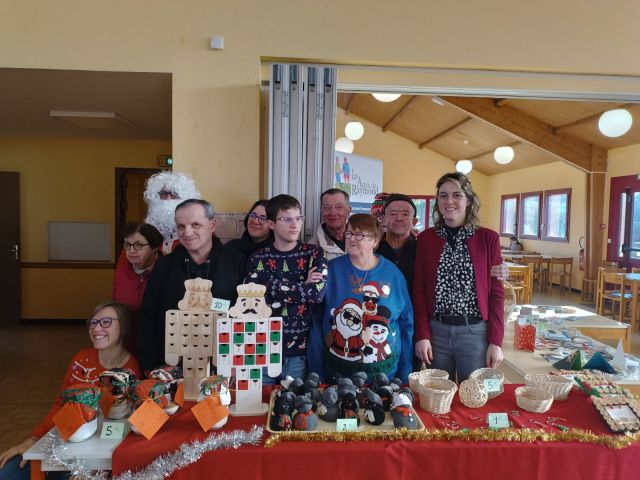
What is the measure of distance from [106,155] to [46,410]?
351 centimetres

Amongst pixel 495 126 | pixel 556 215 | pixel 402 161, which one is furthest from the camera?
pixel 402 161

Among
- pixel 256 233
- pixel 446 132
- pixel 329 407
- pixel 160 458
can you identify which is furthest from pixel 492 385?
pixel 446 132

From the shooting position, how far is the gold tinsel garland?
4.59 feet

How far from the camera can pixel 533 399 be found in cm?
169

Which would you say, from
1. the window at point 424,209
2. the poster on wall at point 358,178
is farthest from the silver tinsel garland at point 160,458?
the window at point 424,209

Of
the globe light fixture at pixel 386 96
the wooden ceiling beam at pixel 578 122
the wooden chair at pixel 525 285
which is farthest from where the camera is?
the wooden ceiling beam at pixel 578 122

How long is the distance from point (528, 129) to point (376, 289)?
6900mm

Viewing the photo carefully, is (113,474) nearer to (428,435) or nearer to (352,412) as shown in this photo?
(352,412)

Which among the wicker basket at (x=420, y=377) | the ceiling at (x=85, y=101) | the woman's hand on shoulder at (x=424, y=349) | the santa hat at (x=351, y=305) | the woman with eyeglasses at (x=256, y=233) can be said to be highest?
the ceiling at (x=85, y=101)

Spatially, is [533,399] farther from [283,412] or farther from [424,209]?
[424,209]

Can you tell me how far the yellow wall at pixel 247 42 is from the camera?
8.46 feet

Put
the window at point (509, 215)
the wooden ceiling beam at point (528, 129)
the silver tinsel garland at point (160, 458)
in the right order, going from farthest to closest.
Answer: the window at point (509, 215) → the wooden ceiling beam at point (528, 129) → the silver tinsel garland at point (160, 458)

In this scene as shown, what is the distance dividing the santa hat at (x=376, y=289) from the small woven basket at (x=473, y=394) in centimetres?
49

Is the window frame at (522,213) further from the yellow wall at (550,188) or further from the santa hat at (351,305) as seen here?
the santa hat at (351,305)
